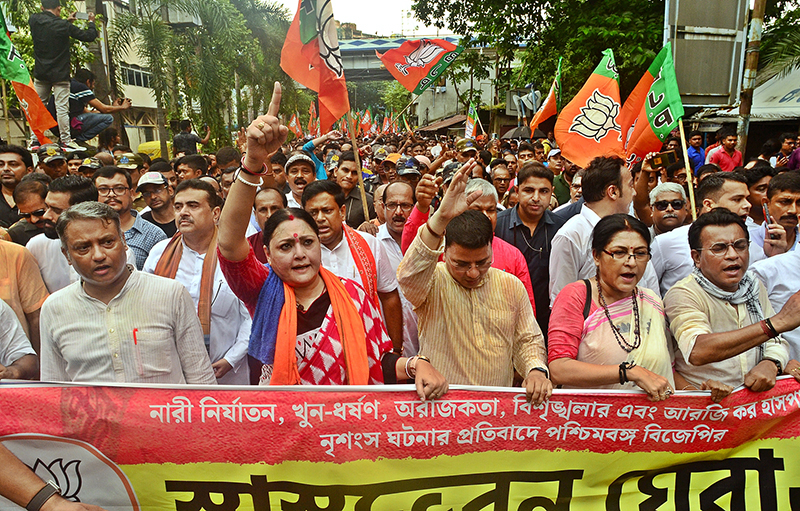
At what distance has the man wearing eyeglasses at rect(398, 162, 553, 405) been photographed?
2.57 m

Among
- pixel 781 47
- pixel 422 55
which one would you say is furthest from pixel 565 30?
pixel 422 55

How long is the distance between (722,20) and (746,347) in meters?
7.52

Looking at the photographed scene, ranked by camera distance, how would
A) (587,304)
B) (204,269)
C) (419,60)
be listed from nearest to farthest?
(587,304) → (204,269) → (419,60)

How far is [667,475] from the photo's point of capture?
2.46 metres

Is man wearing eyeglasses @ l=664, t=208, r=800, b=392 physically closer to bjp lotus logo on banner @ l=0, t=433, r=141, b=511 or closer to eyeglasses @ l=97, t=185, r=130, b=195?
bjp lotus logo on banner @ l=0, t=433, r=141, b=511

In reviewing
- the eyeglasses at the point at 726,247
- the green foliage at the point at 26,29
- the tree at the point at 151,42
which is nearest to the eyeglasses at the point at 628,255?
the eyeglasses at the point at 726,247

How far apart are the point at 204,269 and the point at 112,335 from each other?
937mm

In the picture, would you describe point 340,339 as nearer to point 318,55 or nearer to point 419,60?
point 318,55

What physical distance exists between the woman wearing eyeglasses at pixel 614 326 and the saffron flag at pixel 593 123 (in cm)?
281

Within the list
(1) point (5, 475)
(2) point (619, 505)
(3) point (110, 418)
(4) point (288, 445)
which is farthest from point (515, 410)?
(1) point (5, 475)

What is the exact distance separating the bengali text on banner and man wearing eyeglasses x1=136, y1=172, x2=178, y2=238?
246 centimetres

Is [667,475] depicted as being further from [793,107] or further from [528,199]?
[793,107]

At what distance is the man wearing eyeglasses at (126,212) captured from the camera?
413 cm

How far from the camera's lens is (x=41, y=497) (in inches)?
83.0
